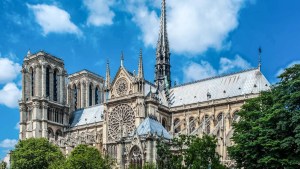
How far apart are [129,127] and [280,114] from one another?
35969 millimetres

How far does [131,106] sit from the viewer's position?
70.1 m

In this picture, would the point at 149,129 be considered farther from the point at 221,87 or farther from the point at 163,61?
the point at 163,61

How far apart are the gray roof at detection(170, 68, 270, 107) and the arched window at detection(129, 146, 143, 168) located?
27.1 metres

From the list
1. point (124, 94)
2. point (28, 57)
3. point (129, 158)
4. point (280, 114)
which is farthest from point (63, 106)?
point (280, 114)

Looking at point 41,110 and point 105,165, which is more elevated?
point 41,110

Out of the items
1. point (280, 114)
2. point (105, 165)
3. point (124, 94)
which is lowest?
point (105, 165)

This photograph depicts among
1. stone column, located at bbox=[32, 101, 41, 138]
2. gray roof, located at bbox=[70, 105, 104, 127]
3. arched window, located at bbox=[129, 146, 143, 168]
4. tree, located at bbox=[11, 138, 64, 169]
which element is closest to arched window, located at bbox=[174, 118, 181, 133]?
gray roof, located at bbox=[70, 105, 104, 127]

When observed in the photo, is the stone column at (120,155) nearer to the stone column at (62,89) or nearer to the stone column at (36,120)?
the stone column at (36,120)

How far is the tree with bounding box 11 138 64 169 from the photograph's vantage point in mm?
62509

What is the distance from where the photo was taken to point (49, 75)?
89250mm

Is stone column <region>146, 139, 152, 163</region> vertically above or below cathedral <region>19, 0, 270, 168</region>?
below

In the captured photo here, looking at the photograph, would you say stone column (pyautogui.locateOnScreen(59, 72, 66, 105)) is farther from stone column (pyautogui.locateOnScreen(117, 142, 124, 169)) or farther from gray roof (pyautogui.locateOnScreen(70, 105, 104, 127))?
stone column (pyautogui.locateOnScreen(117, 142, 124, 169))

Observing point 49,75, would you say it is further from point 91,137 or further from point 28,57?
point 91,137

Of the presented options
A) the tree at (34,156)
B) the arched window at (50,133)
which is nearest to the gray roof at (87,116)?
the arched window at (50,133)
